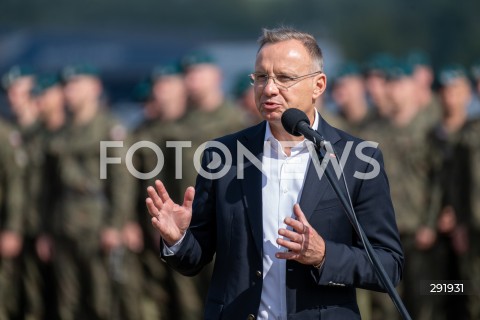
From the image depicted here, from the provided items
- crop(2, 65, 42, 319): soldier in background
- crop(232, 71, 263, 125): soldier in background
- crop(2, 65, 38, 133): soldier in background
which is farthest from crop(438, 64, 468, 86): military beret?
A: crop(2, 65, 38, 133): soldier in background

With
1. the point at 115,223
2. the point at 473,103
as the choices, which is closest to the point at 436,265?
the point at 473,103

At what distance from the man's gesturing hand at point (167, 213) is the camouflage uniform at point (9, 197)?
6.51 metres

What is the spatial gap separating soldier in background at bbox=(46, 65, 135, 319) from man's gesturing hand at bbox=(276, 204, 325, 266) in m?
5.39

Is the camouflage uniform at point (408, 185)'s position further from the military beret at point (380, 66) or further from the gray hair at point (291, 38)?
the gray hair at point (291, 38)

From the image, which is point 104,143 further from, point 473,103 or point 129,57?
point 129,57

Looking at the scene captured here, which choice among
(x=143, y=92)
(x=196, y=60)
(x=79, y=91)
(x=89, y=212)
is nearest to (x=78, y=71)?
(x=79, y=91)

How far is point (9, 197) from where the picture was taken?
10914mm

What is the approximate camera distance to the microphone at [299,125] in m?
4.29

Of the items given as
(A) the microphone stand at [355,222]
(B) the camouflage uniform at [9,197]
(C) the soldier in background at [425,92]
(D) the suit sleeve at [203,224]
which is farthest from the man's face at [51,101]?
(A) the microphone stand at [355,222]

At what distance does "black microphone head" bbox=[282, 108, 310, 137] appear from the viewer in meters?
4.39

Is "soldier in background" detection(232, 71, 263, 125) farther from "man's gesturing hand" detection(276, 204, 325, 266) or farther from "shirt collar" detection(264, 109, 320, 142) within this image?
"man's gesturing hand" detection(276, 204, 325, 266)

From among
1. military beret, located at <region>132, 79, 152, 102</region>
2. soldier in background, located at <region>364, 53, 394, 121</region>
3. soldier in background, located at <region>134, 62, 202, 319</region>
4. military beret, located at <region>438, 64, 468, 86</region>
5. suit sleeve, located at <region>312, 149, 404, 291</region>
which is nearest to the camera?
suit sleeve, located at <region>312, 149, 404, 291</region>

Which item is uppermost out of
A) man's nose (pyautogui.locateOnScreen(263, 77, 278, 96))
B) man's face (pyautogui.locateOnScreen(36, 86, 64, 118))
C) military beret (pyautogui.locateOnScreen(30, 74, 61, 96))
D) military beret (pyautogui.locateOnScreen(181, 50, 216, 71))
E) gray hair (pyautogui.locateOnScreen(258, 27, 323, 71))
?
military beret (pyautogui.locateOnScreen(30, 74, 61, 96))

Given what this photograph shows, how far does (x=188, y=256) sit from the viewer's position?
4684 millimetres
